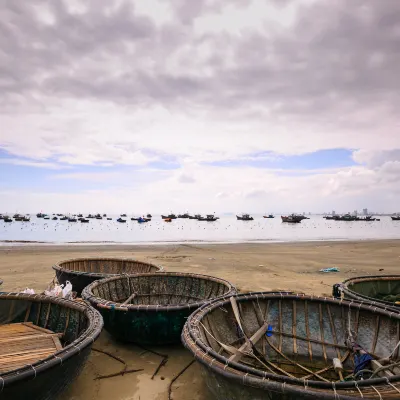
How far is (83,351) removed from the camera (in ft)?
11.5

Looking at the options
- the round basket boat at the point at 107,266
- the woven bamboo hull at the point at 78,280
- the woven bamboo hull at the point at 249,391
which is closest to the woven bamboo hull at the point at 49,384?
the woven bamboo hull at the point at 249,391

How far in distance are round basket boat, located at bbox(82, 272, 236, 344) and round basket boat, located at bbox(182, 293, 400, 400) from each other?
639 millimetres

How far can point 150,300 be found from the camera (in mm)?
7434

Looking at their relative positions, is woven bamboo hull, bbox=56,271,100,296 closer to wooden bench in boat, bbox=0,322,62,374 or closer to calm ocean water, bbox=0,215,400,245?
wooden bench in boat, bbox=0,322,62,374

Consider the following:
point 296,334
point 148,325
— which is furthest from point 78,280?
point 296,334

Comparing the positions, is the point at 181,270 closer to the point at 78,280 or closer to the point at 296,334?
the point at 78,280

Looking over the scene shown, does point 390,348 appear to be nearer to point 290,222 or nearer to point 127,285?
point 127,285

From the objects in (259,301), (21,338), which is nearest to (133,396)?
(21,338)

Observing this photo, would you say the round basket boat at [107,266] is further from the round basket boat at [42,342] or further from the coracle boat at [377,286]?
the coracle boat at [377,286]

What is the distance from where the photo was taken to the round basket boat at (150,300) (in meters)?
5.10

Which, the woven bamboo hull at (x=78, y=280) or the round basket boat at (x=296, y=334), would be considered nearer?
the round basket boat at (x=296, y=334)

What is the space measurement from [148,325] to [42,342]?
1548mm

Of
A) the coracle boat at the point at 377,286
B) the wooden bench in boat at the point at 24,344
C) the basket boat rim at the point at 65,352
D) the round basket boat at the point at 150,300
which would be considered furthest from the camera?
the coracle boat at the point at 377,286

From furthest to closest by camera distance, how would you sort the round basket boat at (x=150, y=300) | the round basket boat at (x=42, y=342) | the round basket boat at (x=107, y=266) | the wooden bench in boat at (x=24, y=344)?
the round basket boat at (x=107, y=266)
the round basket boat at (x=150, y=300)
the wooden bench in boat at (x=24, y=344)
the round basket boat at (x=42, y=342)
